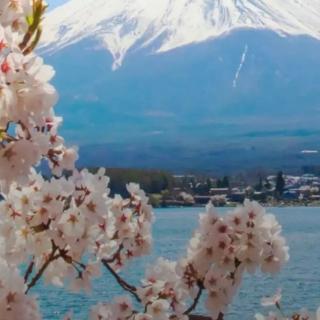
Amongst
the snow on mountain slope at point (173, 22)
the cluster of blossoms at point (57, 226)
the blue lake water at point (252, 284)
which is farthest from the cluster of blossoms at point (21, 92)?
the snow on mountain slope at point (173, 22)

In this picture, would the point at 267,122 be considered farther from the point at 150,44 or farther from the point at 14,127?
the point at 14,127

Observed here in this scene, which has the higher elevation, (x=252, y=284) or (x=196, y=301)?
(x=196, y=301)

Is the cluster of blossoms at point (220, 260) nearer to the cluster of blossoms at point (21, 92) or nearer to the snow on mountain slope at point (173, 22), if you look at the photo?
the cluster of blossoms at point (21, 92)

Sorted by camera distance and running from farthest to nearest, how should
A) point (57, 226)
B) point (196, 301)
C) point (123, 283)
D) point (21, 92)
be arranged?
1. point (196, 301)
2. point (123, 283)
3. point (57, 226)
4. point (21, 92)

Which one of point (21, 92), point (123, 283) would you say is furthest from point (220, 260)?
point (21, 92)

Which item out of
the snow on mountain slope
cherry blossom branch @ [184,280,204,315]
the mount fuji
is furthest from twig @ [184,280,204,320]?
the snow on mountain slope

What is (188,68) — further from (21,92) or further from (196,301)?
(21,92)

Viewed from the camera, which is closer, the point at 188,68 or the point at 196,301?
the point at 196,301
